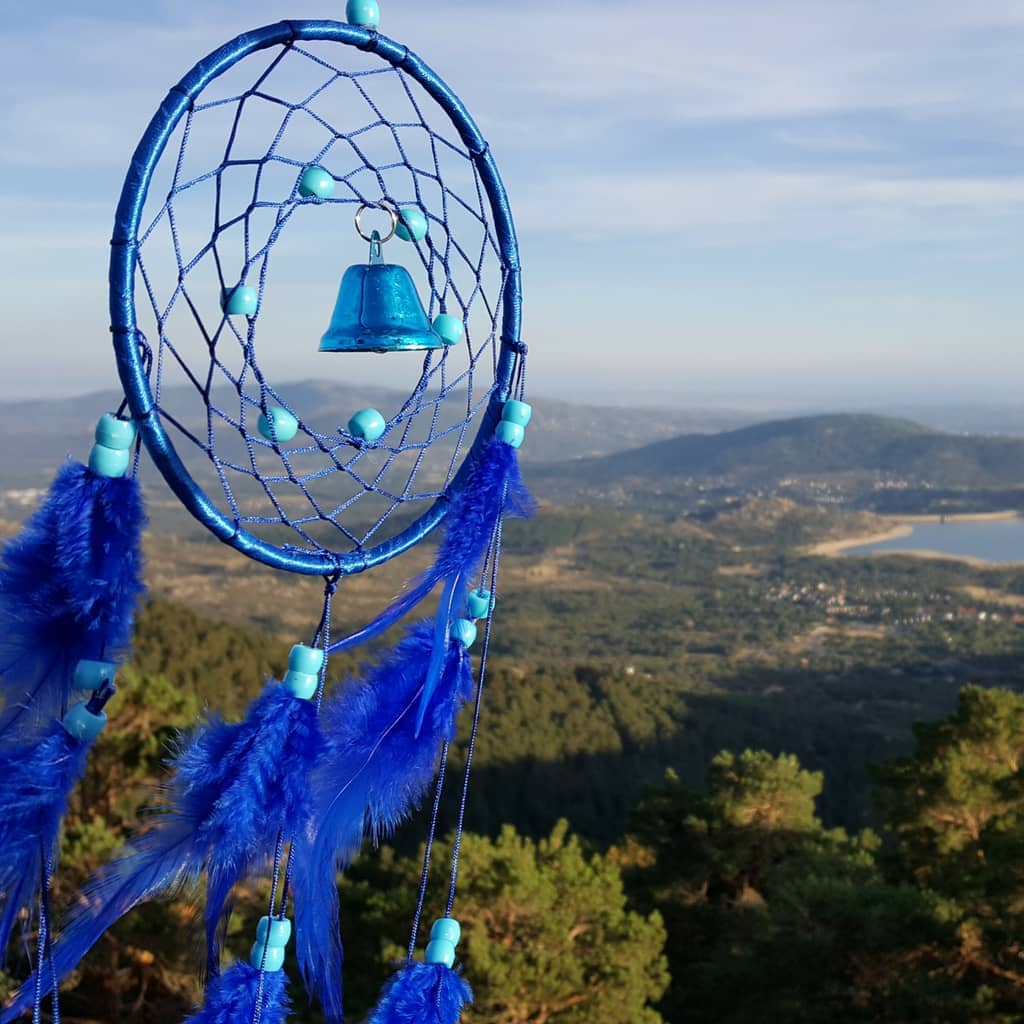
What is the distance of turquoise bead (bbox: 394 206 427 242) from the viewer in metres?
2.93

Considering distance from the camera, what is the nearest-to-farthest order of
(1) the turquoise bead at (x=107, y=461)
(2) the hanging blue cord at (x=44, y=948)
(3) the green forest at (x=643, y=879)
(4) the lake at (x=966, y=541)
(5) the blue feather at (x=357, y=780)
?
(2) the hanging blue cord at (x=44, y=948) → (1) the turquoise bead at (x=107, y=461) → (5) the blue feather at (x=357, y=780) → (3) the green forest at (x=643, y=879) → (4) the lake at (x=966, y=541)

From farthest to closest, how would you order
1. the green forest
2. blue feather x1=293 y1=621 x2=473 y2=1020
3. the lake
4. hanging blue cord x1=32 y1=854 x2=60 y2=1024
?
the lake → the green forest → blue feather x1=293 y1=621 x2=473 y2=1020 → hanging blue cord x1=32 y1=854 x2=60 y2=1024

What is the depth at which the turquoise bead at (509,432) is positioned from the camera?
10.2 feet

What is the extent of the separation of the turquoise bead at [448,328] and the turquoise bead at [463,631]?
2.51 feet

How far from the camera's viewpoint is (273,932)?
8.50 ft

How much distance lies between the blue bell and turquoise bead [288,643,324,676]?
2.80 feet

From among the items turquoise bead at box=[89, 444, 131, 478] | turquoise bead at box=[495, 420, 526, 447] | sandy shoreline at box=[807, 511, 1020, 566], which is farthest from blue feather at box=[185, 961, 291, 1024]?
sandy shoreline at box=[807, 511, 1020, 566]

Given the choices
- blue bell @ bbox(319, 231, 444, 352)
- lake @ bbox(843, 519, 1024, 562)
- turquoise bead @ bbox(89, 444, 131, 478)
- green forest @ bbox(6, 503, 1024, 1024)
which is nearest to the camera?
turquoise bead @ bbox(89, 444, 131, 478)

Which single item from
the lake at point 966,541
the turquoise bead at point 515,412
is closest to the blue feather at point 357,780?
the turquoise bead at point 515,412

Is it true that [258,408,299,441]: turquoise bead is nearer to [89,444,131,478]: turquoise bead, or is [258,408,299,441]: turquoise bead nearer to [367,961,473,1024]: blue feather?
[89,444,131,478]: turquoise bead

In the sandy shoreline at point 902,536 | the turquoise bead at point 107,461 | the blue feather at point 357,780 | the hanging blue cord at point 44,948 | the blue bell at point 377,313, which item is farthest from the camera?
the sandy shoreline at point 902,536

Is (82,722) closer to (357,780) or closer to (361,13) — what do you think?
(357,780)

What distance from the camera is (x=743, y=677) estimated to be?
78.4m

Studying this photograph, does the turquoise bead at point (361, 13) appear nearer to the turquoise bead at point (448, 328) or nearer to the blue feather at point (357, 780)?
the turquoise bead at point (448, 328)
